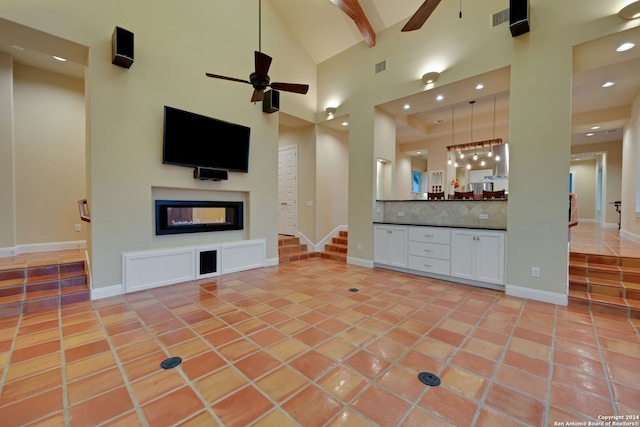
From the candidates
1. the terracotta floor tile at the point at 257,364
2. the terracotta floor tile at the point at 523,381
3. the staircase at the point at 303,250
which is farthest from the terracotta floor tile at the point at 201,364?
the staircase at the point at 303,250

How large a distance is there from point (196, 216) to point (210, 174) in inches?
33.1

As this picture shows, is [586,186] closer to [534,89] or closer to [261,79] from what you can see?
[534,89]

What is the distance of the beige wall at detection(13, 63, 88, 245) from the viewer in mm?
4660

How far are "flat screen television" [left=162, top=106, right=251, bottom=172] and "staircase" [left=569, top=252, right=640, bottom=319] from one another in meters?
5.60

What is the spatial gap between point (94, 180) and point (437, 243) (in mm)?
5415

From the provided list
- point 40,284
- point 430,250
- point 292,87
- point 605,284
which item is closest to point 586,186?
point 605,284

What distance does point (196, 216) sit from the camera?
4855 millimetres

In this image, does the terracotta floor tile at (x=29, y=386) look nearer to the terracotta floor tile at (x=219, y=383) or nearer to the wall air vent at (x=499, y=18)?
the terracotta floor tile at (x=219, y=383)

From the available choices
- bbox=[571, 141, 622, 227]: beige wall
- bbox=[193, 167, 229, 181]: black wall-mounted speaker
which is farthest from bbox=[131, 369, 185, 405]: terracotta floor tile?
bbox=[571, 141, 622, 227]: beige wall

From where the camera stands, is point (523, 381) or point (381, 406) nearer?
point (381, 406)

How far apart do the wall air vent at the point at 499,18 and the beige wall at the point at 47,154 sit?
7381 mm

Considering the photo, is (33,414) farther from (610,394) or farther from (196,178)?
(610,394)

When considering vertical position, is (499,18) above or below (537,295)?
above

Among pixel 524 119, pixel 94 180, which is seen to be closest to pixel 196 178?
pixel 94 180
